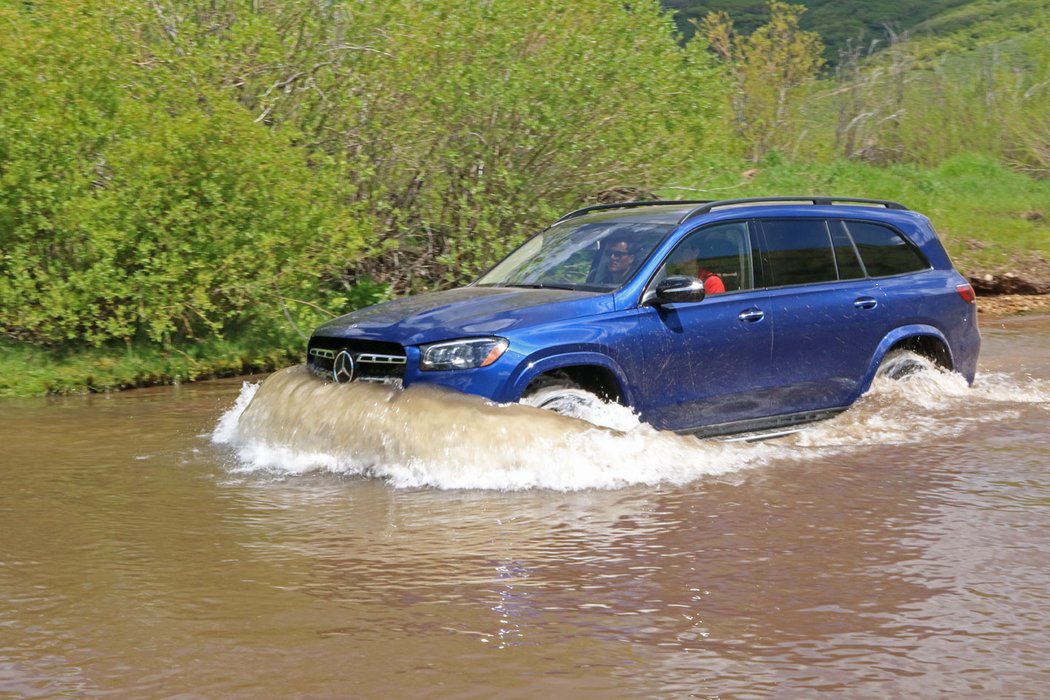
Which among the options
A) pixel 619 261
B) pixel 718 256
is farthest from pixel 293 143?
pixel 718 256

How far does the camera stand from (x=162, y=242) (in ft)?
41.5

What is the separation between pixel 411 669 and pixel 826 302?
5081mm

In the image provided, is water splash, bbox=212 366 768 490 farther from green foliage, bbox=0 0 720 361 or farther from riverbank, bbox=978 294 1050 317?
riverbank, bbox=978 294 1050 317

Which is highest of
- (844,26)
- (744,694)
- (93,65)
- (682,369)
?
(844,26)

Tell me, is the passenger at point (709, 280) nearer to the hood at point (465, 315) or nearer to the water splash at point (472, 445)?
the hood at point (465, 315)

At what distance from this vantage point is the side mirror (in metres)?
7.84

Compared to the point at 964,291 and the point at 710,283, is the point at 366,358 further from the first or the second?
the point at 964,291

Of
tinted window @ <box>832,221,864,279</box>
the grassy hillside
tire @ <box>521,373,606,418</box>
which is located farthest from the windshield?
the grassy hillside

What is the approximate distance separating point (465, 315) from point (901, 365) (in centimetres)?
340

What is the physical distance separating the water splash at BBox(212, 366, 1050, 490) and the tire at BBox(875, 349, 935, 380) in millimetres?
651

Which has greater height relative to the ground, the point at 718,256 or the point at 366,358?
the point at 718,256

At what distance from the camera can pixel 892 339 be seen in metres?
9.16

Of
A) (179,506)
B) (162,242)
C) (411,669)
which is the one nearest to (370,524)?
(179,506)

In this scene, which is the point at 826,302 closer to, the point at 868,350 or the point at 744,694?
the point at 868,350
